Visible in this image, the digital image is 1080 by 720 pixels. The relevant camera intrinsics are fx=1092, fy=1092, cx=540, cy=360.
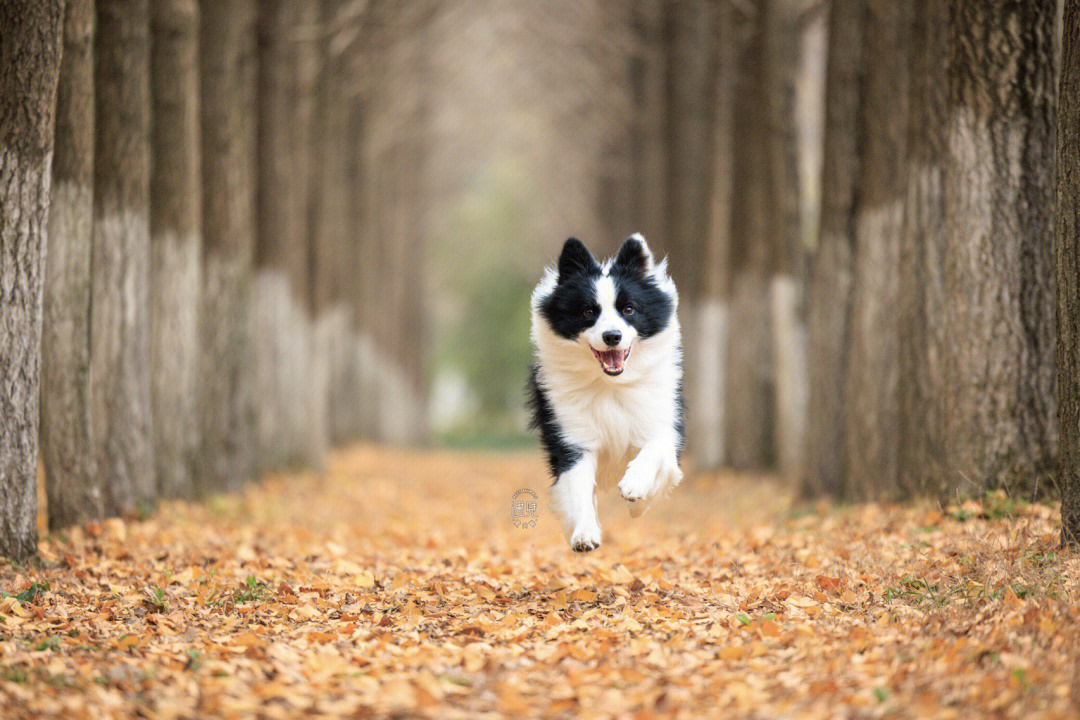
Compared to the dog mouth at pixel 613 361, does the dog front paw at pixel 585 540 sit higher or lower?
lower

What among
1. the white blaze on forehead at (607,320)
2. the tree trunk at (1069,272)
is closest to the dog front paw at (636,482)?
the white blaze on forehead at (607,320)

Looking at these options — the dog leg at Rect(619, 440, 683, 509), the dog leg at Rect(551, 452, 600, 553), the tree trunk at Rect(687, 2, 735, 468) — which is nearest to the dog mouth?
the dog leg at Rect(619, 440, 683, 509)

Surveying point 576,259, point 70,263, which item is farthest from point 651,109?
point 576,259

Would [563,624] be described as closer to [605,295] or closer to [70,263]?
[605,295]

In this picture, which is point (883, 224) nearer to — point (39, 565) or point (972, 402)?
point (972, 402)

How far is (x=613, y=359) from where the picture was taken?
6.54 m

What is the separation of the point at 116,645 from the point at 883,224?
7.74 m

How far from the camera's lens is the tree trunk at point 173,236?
10.9 m

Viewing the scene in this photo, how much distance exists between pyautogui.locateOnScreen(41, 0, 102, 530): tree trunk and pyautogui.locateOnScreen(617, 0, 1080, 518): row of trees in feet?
21.8

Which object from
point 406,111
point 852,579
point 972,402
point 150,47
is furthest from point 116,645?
point 406,111

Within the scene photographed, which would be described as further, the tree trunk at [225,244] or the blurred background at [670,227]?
the tree trunk at [225,244]

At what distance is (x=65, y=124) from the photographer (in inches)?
330

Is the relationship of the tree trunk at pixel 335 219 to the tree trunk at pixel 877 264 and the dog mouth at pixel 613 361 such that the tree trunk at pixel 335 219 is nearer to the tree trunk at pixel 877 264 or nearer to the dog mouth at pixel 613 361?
the tree trunk at pixel 877 264

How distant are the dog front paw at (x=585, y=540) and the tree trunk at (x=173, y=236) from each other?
6388mm
